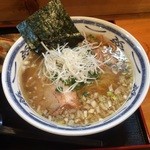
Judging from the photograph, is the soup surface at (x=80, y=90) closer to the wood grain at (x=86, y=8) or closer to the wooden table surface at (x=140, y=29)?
the wooden table surface at (x=140, y=29)

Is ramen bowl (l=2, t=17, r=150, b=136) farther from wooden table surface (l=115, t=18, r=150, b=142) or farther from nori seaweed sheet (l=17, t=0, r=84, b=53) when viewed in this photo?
wooden table surface (l=115, t=18, r=150, b=142)

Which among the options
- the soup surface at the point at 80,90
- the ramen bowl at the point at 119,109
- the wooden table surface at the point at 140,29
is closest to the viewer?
the ramen bowl at the point at 119,109

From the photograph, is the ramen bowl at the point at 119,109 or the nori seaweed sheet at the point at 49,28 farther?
the nori seaweed sheet at the point at 49,28

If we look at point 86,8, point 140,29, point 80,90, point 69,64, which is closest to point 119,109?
point 80,90

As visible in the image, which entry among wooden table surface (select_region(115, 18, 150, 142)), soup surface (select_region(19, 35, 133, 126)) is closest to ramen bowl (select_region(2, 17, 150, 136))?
soup surface (select_region(19, 35, 133, 126))

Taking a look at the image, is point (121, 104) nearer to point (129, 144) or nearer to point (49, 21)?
point (129, 144)

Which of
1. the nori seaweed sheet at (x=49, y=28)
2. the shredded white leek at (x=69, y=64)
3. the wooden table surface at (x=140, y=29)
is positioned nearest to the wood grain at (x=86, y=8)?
the wooden table surface at (x=140, y=29)

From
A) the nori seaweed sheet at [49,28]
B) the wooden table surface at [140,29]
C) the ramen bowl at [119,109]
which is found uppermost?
the nori seaweed sheet at [49,28]
